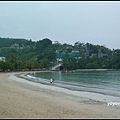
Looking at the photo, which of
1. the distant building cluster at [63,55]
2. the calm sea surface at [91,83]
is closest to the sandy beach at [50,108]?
the calm sea surface at [91,83]

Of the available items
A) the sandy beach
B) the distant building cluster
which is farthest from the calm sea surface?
the distant building cluster

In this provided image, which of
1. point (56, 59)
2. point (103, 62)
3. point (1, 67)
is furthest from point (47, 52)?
point (1, 67)

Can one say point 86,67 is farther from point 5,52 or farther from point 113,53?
point 5,52

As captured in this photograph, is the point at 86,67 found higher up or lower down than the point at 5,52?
lower down

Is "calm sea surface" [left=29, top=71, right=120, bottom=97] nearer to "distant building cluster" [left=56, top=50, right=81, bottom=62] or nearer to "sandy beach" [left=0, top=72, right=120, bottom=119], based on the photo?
"sandy beach" [left=0, top=72, right=120, bottom=119]

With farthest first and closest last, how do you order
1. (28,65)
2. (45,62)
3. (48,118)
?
(45,62) → (28,65) → (48,118)

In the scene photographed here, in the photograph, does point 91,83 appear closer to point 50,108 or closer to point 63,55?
point 50,108

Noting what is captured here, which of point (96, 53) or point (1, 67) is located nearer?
point (1, 67)

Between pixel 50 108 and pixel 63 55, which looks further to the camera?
pixel 63 55

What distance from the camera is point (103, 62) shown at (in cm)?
17175

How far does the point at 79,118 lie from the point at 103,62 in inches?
6399

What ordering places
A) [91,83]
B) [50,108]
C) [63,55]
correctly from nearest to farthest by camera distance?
[50,108] < [91,83] < [63,55]

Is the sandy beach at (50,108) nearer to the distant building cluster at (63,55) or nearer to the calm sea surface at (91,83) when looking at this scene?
the calm sea surface at (91,83)

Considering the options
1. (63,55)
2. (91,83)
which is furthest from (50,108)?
(63,55)
